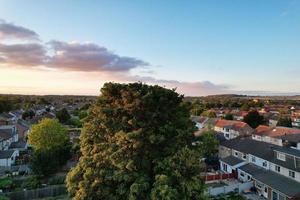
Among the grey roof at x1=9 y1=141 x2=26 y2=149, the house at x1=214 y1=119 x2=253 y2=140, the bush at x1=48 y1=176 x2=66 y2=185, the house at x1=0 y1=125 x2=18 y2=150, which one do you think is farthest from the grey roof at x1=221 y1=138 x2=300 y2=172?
the house at x1=0 y1=125 x2=18 y2=150

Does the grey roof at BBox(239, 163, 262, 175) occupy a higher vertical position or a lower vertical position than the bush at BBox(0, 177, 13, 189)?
higher

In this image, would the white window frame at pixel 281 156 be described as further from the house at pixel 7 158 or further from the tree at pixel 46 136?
the house at pixel 7 158

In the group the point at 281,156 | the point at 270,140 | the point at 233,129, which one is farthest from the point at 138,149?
the point at 233,129

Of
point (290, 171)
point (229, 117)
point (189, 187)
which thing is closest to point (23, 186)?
point (189, 187)

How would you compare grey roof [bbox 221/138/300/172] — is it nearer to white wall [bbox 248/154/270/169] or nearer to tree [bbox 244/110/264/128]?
white wall [bbox 248/154/270/169]

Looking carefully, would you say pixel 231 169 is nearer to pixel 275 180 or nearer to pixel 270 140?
pixel 275 180

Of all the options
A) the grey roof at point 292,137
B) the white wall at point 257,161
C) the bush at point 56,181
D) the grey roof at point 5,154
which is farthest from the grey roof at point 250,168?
the grey roof at point 5,154
